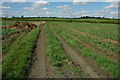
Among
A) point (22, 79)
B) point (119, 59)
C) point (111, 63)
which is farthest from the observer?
point (119, 59)

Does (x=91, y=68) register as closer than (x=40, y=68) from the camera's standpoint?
No

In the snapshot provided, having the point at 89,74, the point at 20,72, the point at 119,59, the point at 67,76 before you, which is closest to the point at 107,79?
the point at 89,74

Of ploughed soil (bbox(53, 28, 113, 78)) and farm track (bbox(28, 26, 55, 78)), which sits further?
ploughed soil (bbox(53, 28, 113, 78))

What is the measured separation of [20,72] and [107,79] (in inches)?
268

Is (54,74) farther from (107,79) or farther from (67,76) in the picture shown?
(107,79)

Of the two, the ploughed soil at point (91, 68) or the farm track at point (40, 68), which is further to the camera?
the ploughed soil at point (91, 68)

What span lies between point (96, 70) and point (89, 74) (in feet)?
4.02

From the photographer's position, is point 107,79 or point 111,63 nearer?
point 107,79

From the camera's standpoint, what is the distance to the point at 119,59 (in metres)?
15.3

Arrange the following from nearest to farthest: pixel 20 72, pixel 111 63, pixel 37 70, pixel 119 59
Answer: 1. pixel 20 72
2. pixel 37 70
3. pixel 111 63
4. pixel 119 59

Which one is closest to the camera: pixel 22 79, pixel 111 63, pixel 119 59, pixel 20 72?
pixel 22 79

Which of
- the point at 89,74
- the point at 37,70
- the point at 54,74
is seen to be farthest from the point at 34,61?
the point at 89,74

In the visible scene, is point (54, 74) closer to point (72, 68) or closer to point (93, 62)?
point (72, 68)

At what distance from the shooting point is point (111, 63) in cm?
1362
